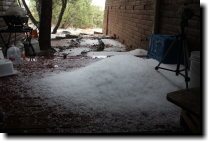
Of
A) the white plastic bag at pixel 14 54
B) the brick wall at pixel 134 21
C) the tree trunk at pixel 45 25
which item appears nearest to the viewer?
the white plastic bag at pixel 14 54

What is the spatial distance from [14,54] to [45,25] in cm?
240

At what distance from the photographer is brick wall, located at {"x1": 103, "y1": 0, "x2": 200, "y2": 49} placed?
4922mm

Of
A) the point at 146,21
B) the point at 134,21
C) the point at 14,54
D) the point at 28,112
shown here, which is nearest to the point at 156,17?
the point at 146,21

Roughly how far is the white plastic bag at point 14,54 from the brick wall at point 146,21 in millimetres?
3231

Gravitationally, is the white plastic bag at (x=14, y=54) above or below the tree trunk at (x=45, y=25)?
below

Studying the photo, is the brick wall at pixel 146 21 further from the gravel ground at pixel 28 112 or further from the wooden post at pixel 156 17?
the gravel ground at pixel 28 112

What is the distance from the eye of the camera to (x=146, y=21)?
25.4 feet

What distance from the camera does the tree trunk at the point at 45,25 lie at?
25.5 feet

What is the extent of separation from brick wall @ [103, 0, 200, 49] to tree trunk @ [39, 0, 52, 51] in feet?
8.85

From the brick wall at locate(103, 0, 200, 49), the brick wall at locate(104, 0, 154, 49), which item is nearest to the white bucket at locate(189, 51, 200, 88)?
the brick wall at locate(103, 0, 200, 49)

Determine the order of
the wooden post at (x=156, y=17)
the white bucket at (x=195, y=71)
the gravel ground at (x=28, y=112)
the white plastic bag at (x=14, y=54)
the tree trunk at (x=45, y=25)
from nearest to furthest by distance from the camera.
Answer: the gravel ground at (x=28, y=112) → the white bucket at (x=195, y=71) → the white plastic bag at (x=14, y=54) → the wooden post at (x=156, y=17) → the tree trunk at (x=45, y=25)

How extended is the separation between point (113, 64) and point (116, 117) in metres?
1.56

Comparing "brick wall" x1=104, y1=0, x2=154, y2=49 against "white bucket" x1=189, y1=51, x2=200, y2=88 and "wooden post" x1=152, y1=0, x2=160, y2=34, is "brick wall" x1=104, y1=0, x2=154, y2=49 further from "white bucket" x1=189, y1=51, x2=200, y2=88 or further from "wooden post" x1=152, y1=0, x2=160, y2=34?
"white bucket" x1=189, y1=51, x2=200, y2=88

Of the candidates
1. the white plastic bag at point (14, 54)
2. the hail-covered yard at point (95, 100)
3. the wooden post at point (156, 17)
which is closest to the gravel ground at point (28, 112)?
the hail-covered yard at point (95, 100)
